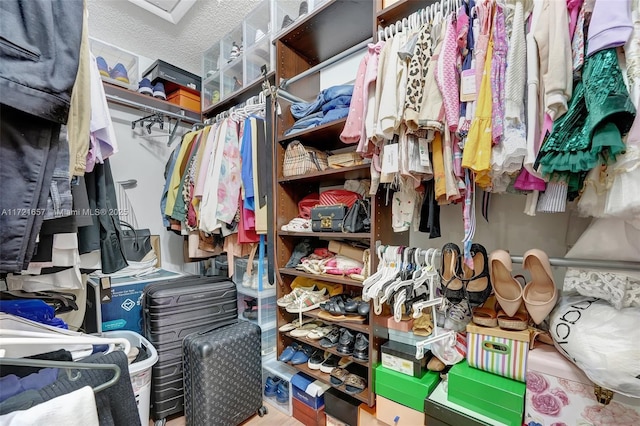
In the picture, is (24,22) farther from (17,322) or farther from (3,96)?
(17,322)

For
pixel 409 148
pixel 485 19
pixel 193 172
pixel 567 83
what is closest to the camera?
pixel 567 83

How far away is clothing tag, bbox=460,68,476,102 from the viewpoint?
0.85 m

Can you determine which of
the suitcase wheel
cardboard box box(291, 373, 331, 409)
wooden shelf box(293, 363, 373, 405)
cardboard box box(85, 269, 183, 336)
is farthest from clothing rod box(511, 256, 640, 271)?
cardboard box box(85, 269, 183, 336)

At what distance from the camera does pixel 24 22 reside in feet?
2.03

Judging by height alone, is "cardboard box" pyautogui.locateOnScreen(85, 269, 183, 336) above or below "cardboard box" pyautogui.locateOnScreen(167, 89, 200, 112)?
below

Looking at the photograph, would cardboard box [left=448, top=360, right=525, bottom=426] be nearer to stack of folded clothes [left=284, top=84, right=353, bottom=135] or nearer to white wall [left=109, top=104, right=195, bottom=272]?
stack of folded clothes [left=284, top=84, right=353, bottom=135]

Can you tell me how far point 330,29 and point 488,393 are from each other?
69.4 inches

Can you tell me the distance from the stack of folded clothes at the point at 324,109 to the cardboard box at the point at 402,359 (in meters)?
1.05

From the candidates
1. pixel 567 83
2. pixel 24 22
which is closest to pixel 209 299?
pixel 24 22

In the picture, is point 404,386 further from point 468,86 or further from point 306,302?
point 468,86

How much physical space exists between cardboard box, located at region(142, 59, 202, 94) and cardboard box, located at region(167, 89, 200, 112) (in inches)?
1.3

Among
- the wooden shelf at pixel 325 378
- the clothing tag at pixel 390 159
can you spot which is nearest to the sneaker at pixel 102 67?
the clothing tag at pixel 390 159

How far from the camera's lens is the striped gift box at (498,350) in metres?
0.87

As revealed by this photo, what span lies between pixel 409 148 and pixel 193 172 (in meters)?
1.40
